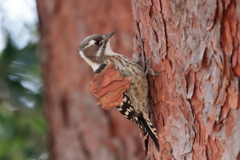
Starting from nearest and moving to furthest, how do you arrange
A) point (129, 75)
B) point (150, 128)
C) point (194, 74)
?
point (194, 74)
point (150, 128)
point (129, 75)

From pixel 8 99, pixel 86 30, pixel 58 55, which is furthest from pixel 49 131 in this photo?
pixel 86 30

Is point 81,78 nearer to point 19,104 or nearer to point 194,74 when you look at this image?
point 19,104

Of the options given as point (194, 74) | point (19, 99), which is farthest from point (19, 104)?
point (194, 74)

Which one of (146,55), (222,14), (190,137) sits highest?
(222,14)

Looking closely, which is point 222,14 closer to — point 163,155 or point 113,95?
point 113,95

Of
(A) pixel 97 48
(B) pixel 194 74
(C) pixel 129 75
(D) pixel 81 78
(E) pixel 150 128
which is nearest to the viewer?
(B) pixel 194 74

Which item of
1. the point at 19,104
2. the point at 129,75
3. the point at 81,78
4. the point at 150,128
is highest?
the point at 129,75
